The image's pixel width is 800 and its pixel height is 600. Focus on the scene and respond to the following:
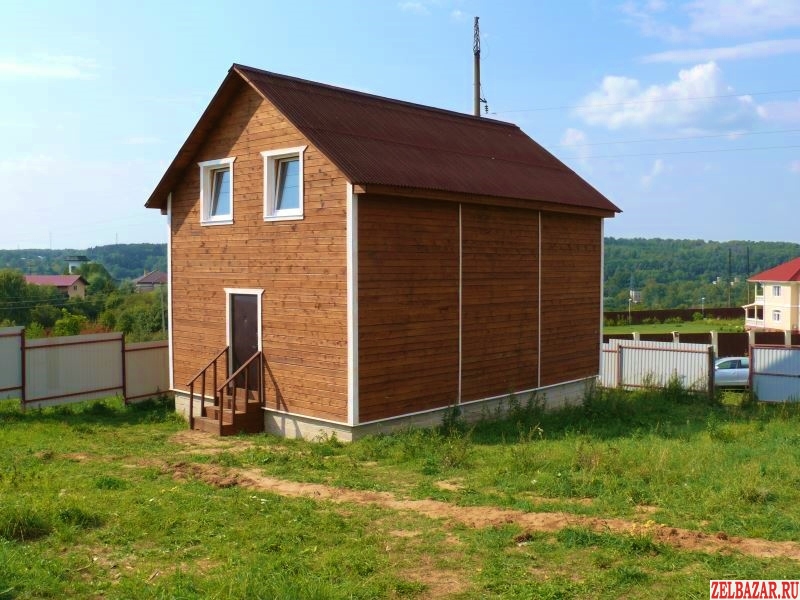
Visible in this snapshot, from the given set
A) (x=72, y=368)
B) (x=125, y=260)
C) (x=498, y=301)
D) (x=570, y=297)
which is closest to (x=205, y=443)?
(x=72, y=368)

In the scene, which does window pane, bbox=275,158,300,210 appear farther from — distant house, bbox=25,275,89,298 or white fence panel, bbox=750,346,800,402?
distant house, bbox=25,275,89,298

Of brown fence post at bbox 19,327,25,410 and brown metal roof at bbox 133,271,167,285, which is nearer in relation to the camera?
brown fence post at bbox 19,327,25,410

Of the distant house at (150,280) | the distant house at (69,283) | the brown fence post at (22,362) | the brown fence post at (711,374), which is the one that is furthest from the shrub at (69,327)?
the distant house at (150,280)

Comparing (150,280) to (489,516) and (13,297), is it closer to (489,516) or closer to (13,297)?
(13,297)

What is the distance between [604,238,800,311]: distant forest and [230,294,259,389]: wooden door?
8628cm

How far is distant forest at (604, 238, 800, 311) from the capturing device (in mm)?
103688

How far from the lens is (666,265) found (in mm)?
129000

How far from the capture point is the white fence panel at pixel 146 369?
1827cm

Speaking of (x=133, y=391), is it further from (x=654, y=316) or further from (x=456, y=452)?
(x=654, y=316)

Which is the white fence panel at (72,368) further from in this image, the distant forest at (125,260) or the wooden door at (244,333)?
the distant forest at (125,260)

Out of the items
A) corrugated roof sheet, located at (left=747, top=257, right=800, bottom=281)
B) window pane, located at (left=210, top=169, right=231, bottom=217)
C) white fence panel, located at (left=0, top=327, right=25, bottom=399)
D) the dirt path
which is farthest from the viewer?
corrugated roof sheet, located at (left=747, top=257, right=800, bottom=281)

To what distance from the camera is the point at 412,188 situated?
13547mm

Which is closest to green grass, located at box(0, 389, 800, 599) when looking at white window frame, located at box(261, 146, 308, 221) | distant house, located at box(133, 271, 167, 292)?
white window frame, located at box(261, 146, 308, 221)

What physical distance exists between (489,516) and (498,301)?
25.8ft
